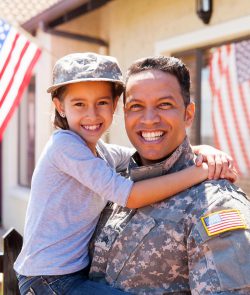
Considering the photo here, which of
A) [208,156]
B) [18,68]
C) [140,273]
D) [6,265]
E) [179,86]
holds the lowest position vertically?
[6,265]

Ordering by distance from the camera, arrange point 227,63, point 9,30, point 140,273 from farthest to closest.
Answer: point 227,63 → point 9,30 → point 140,273

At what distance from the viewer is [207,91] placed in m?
5.20

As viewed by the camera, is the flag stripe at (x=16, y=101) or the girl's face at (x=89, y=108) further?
the flag stripe at (x=16, y=101)

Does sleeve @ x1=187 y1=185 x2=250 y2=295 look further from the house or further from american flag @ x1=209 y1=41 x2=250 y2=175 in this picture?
american flag @ x1=209 y1=41 x2=250 y2=175

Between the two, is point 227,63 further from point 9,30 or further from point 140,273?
point 140,273

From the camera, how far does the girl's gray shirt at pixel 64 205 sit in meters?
2.14

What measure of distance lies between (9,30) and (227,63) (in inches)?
85.3

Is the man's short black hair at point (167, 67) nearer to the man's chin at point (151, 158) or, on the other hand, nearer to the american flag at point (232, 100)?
the man's chin at point (151, 158)

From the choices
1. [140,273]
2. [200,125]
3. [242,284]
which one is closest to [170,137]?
[140,273]

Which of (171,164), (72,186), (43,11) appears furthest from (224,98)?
(171,164)

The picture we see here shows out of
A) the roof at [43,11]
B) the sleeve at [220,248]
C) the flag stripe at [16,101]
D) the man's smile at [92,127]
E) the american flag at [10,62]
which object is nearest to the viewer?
the sleeve at [220,248]

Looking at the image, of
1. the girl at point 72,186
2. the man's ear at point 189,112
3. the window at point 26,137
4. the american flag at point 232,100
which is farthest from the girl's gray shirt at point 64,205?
the window at point 26,137

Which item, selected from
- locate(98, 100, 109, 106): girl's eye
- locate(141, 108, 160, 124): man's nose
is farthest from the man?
locate(98, 100, 109, 106): girl's eye

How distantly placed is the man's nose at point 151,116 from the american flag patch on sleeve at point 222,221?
1.45 feet
